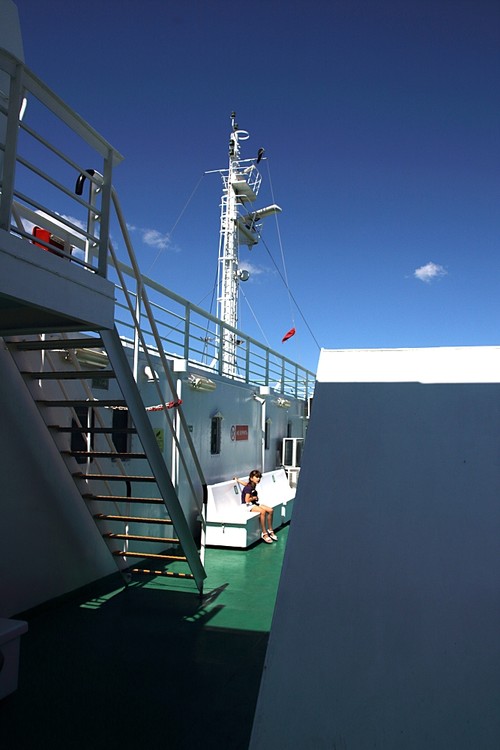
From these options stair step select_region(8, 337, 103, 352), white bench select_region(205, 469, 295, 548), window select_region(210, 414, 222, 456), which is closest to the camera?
stair step select_region(8, 337, 103, 352)

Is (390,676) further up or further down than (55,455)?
further down

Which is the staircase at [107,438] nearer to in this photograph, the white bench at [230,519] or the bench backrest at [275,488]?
the white bench at [230,519]

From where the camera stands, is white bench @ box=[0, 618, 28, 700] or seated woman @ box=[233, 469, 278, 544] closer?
white bench @ box=[0, 618, 28, 700]

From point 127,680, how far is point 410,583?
317 cm

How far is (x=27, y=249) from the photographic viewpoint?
10.6 feet

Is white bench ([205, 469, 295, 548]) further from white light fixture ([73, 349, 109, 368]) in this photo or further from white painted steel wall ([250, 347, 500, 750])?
white painted steel wall ([250, 347, 500, 750])

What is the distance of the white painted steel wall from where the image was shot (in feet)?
4.87

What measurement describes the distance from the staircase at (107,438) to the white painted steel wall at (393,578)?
8.68 feet

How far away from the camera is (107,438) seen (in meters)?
5.86

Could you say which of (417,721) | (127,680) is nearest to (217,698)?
(127,680)

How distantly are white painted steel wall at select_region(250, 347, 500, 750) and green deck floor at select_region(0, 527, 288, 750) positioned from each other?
208 centimetres

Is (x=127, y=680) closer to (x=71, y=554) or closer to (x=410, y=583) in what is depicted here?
(x=71, y=554)

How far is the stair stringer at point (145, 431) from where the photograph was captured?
14.3 feet

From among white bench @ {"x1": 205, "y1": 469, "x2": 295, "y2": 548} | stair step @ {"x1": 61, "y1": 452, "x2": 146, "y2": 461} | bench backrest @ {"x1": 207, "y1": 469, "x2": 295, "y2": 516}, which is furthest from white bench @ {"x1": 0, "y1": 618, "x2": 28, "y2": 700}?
bench backrest @ {"x1": 207, "y1": 469, "x2": 295, "y2": 516}
